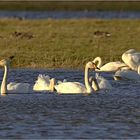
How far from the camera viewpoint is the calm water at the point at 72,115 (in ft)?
42.1

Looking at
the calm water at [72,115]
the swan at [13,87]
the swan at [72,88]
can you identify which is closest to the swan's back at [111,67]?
the calm water at [72,115]

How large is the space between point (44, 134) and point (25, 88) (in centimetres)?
442

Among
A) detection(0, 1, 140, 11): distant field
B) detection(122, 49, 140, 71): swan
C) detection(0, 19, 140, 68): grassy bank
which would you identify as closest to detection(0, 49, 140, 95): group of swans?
detection(122, 49, 140, 71): swan

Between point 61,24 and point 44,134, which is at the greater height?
point 61,24

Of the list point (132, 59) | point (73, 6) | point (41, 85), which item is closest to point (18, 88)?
point (41, 85)

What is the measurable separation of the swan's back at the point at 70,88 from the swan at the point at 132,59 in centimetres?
372

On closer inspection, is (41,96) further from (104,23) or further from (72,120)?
(104,23)

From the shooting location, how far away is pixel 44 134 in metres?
12.7

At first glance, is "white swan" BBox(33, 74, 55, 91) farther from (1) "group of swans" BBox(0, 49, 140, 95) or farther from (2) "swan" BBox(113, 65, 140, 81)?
(2) "swan" BBox(113, 65, 140, 81)

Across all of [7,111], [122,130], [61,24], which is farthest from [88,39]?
[122,130]

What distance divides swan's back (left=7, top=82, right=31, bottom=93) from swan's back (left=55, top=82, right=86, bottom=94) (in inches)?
21.4

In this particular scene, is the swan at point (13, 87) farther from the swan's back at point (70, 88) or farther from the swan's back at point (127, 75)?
the swan's back at point (127, 75)

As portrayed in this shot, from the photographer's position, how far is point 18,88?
17016 millimetres

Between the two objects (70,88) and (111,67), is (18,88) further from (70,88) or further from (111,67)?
(111,67)
